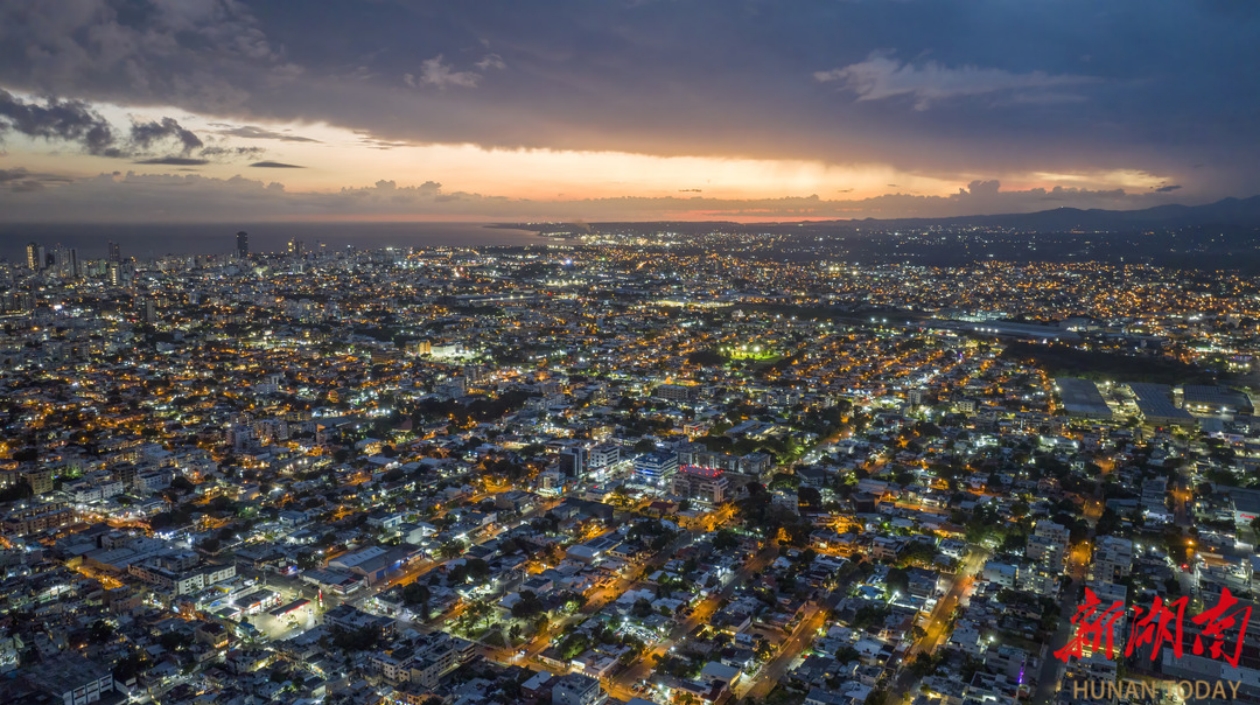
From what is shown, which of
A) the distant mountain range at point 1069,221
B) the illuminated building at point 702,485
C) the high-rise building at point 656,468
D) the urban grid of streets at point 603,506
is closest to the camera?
the urban grid of streets at point 603,506

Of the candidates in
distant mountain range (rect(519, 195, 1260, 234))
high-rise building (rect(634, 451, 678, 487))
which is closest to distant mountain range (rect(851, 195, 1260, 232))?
distant mountain range (rect(519, 195, 1260, 234))

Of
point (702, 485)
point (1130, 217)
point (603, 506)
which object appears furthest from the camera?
point (1130, 217)

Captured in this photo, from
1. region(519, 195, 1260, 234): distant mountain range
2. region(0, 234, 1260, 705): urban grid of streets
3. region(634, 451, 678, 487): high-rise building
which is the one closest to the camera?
region(0, 234, 1260, 705): urban grid of streets

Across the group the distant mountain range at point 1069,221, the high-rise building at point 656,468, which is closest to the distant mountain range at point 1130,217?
the distant mountain range at point 1069,221

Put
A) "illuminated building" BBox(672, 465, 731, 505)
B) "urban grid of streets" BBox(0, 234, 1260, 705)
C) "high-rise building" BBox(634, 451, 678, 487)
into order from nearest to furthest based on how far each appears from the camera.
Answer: "urban grid of streets" BBox(0, 234, 1260, 705) < "illuminated building" BBox(672, 465, 731, 505) < "high-rise building" BBox(634, 451, 678, 487)

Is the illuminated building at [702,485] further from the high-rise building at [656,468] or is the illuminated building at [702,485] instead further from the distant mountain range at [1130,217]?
the distant mountain range at [1130,217]

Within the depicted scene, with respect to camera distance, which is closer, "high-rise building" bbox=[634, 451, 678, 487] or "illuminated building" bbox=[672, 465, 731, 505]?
"illuminated building" bbox=[672, 465, 731, 505]

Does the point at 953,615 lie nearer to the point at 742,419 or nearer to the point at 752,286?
the point at 742,419

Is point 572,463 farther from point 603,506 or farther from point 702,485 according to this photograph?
point 702,485

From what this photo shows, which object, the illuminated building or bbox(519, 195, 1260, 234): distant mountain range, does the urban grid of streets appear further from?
bbox(519, 195, 1260, 234): distant mountain range

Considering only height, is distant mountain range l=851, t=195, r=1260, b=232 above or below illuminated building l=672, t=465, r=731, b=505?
above

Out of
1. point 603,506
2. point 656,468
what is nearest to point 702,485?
point 656,468
